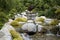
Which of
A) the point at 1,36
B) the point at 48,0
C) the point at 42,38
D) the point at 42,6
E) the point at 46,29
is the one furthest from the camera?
the point at 42,6

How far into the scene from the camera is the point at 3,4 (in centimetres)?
2231

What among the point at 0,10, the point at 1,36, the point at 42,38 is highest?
the point at 0,10

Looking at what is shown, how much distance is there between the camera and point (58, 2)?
105 feet

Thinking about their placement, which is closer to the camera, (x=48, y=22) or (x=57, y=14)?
(x=48, y=22)

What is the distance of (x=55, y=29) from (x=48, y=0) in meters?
17.3

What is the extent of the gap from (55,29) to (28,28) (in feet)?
9.77

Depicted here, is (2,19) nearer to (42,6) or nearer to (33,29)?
(33,29)

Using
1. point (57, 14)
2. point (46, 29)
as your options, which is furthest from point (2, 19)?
point (57, 14)

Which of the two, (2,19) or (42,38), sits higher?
(2,19)

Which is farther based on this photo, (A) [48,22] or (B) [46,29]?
(A) [48,22]

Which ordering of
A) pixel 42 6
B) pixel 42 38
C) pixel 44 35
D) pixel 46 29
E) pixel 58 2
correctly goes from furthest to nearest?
1. pixel 42 6
2. pixel 58 2
3. pixel 46 29
4. pixel 44 35
5. pixel 42 38

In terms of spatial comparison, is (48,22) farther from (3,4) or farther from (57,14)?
(3,4)

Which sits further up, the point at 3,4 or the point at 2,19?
the point at 3,4

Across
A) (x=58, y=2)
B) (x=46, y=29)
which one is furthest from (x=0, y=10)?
(x=58, y=2)
